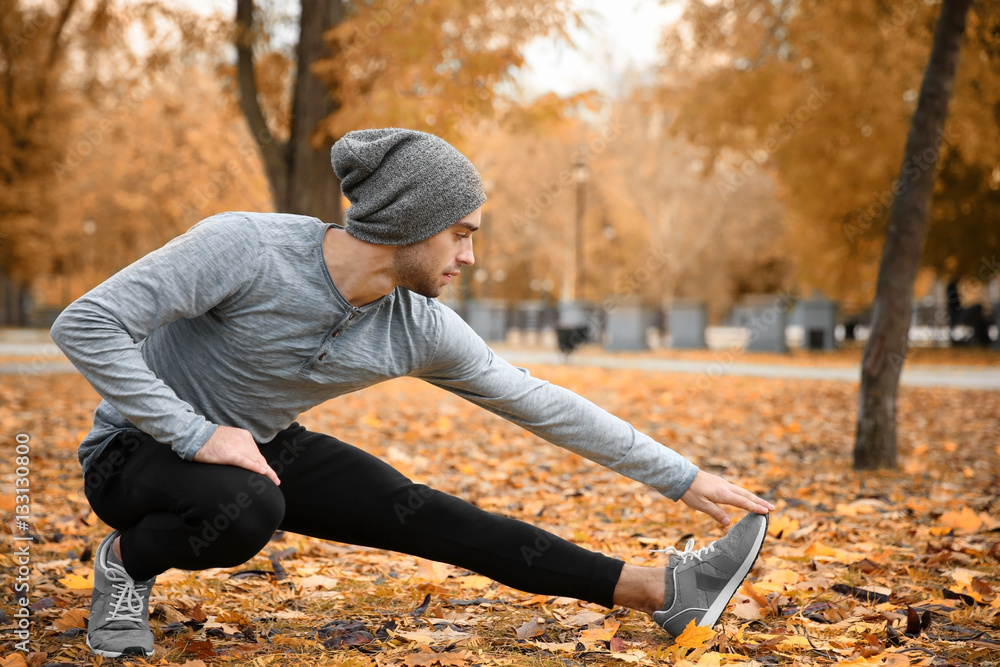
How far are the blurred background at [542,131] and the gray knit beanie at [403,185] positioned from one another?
436 cm

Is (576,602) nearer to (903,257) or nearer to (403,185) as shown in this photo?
(403,185)

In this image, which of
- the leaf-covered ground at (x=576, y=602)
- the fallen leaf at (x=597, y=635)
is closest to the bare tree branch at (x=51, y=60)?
the leaf-covered ground at (x=576, y=602)

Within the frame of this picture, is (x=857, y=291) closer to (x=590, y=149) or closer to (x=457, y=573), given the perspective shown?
(x=590, y=149)

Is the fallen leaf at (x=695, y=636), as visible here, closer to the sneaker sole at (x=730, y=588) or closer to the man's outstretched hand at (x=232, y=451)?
the sneaker sole at (x=730, y=588)

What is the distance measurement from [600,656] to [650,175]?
91.1ft

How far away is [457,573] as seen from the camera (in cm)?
339

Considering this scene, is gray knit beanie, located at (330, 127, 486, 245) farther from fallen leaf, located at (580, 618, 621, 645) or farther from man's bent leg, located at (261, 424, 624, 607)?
fallen leaf, located at (580, 618, 621, 645)

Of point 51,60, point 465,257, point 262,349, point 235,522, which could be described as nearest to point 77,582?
point 235,522

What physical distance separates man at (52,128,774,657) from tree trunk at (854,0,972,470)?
3420 millimetres

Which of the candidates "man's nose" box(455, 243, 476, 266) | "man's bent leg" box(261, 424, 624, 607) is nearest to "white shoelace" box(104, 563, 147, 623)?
"man's bent leg" box(261, 424, 624, 607)

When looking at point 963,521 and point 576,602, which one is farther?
point 963,521

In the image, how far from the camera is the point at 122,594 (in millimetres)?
2400

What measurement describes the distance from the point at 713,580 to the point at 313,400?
4.17 ft

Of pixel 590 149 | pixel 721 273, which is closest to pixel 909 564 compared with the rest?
pixel 590 149
